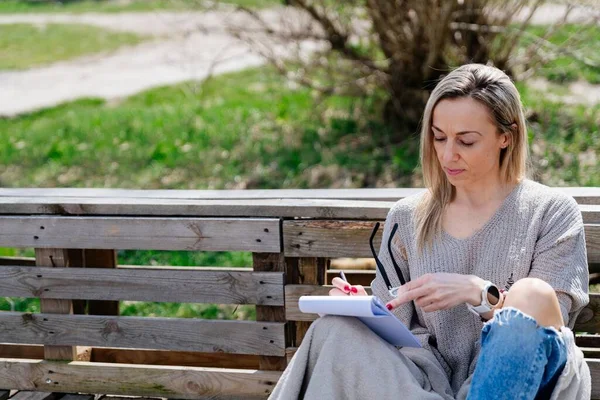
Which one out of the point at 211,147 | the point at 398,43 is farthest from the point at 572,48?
the point at 211,147

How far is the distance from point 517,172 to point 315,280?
855 mm

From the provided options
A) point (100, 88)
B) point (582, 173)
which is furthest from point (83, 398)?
point (100, 88)

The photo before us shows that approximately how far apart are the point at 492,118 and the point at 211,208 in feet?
3.58

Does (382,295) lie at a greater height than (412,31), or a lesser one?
lesser

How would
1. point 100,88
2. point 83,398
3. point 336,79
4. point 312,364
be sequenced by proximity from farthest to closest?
point 100,88, point 336,79, point 83,398, point 312,364

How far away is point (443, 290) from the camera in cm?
276

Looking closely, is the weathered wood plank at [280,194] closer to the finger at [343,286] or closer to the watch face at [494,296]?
the finger at [343,286]

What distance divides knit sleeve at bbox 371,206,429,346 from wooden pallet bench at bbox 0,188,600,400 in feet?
0.58

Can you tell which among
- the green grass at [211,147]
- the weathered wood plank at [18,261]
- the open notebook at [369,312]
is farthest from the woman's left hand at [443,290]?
the green grass at [211,147]

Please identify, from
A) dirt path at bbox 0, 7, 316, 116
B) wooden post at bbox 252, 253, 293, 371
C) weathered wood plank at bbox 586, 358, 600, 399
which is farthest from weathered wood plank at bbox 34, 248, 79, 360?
dirt path at bbox 0, 7, 316, 116

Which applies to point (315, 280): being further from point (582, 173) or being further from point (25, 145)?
point (25, 145)

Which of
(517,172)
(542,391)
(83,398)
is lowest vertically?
(83,398)

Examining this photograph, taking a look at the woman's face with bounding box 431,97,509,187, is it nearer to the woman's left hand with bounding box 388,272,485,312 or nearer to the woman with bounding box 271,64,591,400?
the woman with bounding box 271,64,591,400

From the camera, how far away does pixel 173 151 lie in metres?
7.10
